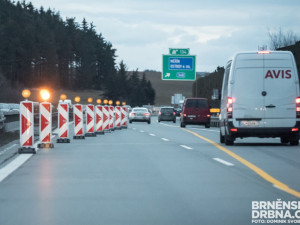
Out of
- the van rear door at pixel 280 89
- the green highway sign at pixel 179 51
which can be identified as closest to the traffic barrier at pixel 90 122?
the van rear door at pixel 280 89

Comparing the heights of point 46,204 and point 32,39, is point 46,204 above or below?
below

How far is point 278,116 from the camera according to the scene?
20.3 metres

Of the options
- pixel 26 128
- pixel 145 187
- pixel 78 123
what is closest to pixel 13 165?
pixel 26 128

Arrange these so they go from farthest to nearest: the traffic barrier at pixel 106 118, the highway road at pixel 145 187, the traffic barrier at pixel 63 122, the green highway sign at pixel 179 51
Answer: the green highway sign at pixel 179 51, the traffic barrier at pixel 106 118, the traffic barrier at pixel 63 122, the highway road at pixel 145 187

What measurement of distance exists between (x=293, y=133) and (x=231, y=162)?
608 centimetres

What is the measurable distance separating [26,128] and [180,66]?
42.8 m

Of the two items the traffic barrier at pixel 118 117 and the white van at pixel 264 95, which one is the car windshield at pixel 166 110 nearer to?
the traffic barrier at pixel 118 117

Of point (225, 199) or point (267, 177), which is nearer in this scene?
point (225, 199)

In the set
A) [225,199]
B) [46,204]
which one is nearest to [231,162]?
[225,199]

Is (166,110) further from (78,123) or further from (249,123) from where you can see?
(249,123)

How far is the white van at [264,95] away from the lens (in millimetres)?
20109

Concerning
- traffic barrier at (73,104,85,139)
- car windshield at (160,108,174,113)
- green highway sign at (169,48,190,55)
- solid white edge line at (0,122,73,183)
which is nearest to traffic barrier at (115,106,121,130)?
traffic barrier at (73,104,85,139)

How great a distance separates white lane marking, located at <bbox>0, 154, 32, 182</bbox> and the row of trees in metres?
102

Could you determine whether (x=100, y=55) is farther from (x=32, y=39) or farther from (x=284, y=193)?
(x=284, y=193)
